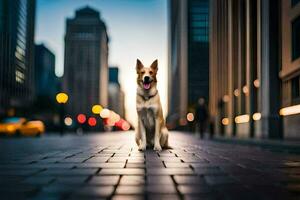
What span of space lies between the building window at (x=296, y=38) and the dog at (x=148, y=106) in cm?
1379

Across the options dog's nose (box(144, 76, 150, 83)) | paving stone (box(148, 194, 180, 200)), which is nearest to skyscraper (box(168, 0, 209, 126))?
dog's nose (box(144, 76, 150, 83))

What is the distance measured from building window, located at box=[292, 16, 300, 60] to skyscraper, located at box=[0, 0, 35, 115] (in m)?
48.4

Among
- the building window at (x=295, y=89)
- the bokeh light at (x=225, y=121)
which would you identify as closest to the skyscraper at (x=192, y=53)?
the bokeh light at (x=225, y=121)

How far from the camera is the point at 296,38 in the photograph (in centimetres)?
2209

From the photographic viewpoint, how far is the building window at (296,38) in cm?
2183

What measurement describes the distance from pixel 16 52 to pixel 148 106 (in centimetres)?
6799

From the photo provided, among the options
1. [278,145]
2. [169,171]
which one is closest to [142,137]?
[169,171]

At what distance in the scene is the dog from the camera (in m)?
9.65

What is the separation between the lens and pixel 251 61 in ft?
93.9

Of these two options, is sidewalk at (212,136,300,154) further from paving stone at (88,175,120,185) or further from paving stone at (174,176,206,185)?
paving stone at (88,175,120,185)

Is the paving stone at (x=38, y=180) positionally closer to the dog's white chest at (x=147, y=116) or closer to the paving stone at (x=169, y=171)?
the paving stone at (x=169, y=171)

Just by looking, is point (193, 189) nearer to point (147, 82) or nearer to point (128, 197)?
point (128, 197)

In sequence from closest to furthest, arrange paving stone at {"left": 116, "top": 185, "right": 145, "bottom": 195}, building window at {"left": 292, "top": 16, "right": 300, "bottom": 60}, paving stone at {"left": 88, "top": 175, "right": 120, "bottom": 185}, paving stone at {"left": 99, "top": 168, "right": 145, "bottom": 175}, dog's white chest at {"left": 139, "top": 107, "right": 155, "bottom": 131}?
1. paving stone at {"left": 116, "top": 185, "right": 145, "bottom": 195}
2. paving stone at {"left": 88, "top": 175, "right": 120, "bottom": 185}
3. paving stone at {"left": 99, "top": 168, "right": 145, "bottom": 175}
4. dog's white chest at {"left": 139, "top": 107, "right": 155, "bottom": 131}
5. building window at {"left": 292, "top": 16, "right": 300, "bottom": 60}

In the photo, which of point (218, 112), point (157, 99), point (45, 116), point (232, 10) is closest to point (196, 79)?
point (45, 116)
